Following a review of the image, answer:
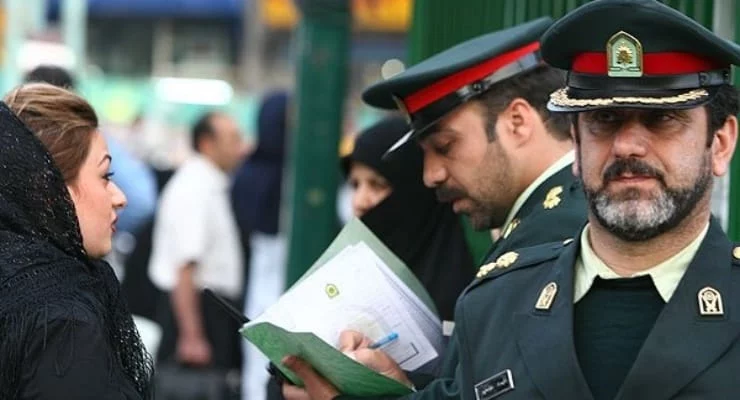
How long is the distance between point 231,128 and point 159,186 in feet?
7.21

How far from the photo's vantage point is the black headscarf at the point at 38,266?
142 inches

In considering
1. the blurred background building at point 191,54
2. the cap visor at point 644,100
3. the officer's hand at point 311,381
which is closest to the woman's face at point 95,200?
the officer's hand at point 311,381

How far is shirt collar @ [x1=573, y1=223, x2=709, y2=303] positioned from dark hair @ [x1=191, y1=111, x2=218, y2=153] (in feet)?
23.6

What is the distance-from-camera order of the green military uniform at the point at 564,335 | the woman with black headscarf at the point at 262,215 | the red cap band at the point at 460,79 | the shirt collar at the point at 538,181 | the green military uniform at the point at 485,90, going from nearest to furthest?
the green military uniform at the point at 564,335 < the green military uniform at the point at 485,90 < the shirt collar at the point at 538,181 < the red cap band at the point at 460,79 < the woman with black headscarf at the point at 262,215

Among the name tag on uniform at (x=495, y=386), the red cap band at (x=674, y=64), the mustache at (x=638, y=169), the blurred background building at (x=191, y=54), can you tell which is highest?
the red cap band at (x=674, y=64)

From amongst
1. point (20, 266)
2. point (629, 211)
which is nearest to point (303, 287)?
point (20, 266)

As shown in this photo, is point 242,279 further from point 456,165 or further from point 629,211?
point 629,211

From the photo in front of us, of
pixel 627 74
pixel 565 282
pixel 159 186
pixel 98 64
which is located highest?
pixel 627 74

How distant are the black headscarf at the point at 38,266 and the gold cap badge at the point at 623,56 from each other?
3.71ft

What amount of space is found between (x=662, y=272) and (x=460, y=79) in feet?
4.22

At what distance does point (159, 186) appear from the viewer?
500 inches

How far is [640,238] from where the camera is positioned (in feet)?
10.9

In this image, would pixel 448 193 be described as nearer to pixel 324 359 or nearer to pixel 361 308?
pixel 361 308

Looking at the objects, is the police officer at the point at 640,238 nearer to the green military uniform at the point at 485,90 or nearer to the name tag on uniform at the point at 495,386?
the name tag on uniform at the point at 495,386
